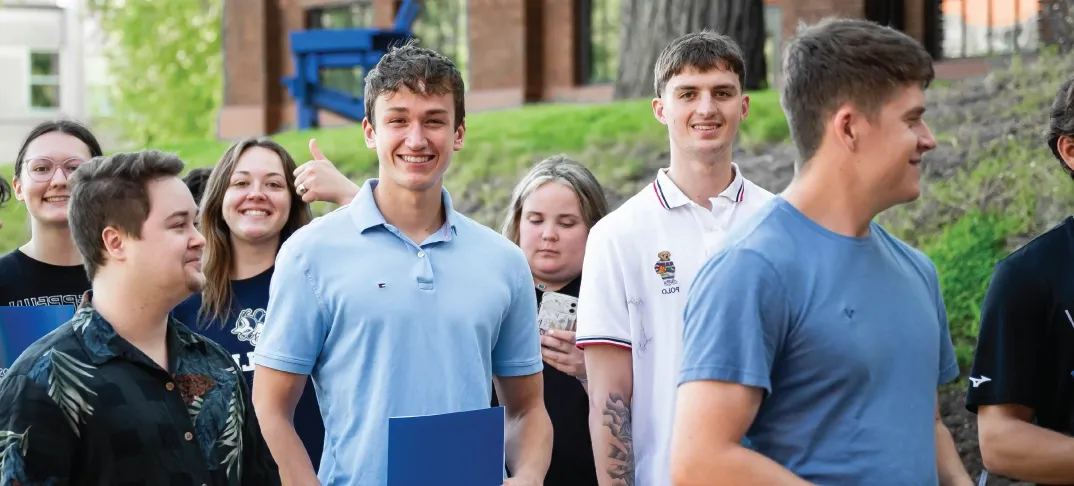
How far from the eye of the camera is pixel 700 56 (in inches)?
197

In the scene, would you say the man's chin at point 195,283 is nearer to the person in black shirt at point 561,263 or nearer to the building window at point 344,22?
the person in black shirt at point 561,263

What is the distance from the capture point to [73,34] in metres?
51.9

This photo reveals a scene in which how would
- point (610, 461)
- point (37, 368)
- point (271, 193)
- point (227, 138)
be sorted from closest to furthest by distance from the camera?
point (37, 368), point (610, 461), point (271, 193), point (227, 138)

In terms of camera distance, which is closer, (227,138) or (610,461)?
(610,461)

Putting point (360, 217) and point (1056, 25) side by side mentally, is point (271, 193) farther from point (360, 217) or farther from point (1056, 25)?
point (1056, 25)

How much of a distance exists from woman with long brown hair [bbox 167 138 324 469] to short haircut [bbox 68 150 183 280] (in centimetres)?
162

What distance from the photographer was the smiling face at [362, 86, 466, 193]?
4285mm

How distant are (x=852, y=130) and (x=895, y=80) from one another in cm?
14

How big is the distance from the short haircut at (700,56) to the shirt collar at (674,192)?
38cm

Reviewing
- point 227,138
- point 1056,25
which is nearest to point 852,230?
point 1056,25

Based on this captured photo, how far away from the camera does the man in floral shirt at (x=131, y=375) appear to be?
10.9 ft

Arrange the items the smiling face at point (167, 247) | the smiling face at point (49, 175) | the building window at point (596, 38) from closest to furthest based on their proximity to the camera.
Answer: the smiling face at point (167, 247) → the smiling face at point (49, 175) → the building window at point (596, 38)

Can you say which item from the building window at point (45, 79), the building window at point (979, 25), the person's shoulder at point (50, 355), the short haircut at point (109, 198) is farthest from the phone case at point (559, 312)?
the building window at point (45, 79)

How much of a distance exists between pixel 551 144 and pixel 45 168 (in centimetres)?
880
